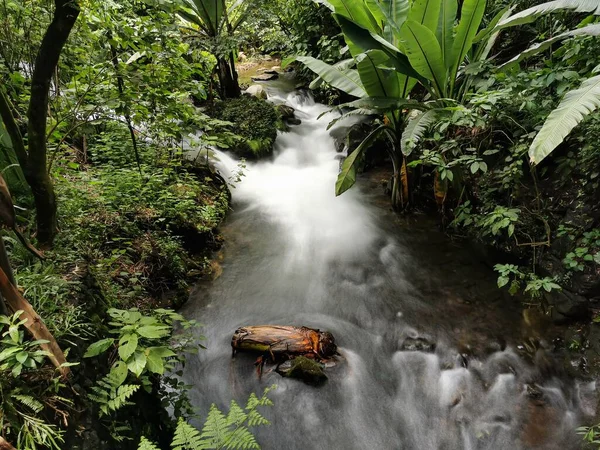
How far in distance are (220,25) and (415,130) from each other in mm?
5627

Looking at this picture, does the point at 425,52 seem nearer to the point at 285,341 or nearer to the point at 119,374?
the point at 285,341

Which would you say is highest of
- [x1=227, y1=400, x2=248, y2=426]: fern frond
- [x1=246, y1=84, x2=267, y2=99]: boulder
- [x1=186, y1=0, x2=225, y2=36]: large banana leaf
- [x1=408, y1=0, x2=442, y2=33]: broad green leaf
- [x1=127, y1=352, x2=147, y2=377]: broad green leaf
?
[x1=186, y1=0, x2=225, y2=36]: large banana leaf

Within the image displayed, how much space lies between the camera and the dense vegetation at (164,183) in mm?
1716

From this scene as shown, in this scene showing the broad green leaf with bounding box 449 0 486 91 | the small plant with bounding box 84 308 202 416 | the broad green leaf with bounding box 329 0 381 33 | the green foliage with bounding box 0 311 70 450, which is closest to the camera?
the green foliage with bounding box 0 311 70 450

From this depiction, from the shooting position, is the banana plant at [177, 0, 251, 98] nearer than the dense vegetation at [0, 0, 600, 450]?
No

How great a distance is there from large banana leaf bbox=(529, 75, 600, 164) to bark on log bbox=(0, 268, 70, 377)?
9.51ft

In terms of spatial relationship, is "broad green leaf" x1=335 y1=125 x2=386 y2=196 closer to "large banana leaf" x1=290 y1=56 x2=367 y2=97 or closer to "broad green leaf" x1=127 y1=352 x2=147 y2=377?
"large banana leaf" x1=290 y1=56 x2=367 y2=97

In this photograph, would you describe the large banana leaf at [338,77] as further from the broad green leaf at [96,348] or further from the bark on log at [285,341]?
the broad green leaf at [96,348]

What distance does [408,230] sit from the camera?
4922 mm

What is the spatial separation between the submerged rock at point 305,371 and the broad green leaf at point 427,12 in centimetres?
376

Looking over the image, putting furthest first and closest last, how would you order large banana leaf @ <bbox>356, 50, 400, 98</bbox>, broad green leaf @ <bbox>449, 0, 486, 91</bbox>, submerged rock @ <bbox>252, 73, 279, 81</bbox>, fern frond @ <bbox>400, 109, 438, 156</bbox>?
1. submerged rock @ <bbox>252, 73, 279, 81</bbox>
2. large banana leaf @ <bbox>356, 50, 400, 98</bbox>
3. broad green leaf @ <bbox>449, 0, 486, 91</bbox>
4. fern frond @ <bbox>400, 109, 438, 156</bbox>

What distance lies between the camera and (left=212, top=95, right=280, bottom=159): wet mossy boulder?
698cm

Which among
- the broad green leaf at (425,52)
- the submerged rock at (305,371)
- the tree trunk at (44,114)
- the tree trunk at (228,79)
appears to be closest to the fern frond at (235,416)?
the submerged rock at (305,371)

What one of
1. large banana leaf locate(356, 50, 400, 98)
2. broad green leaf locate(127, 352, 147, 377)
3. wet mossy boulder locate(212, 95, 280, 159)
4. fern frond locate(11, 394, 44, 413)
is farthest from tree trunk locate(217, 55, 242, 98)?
fern frond locate(11, 394, 44, 413)
